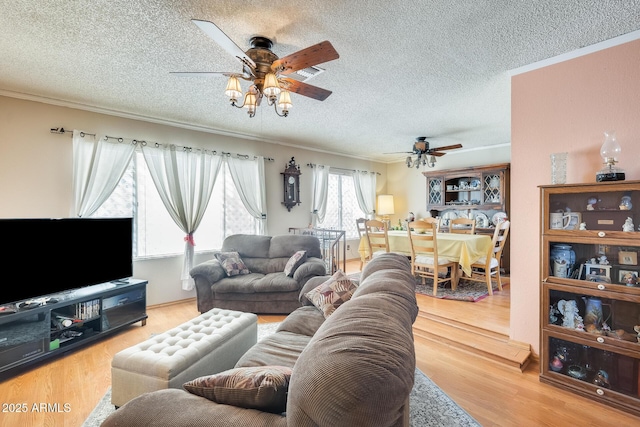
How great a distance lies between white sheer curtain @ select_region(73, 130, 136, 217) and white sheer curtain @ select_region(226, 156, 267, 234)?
4.82 ft

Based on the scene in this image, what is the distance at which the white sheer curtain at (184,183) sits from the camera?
3.88 metres

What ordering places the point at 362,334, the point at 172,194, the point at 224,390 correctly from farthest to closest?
1. the point at 172,194
2. the point at 224,390
3. the point at 362,334

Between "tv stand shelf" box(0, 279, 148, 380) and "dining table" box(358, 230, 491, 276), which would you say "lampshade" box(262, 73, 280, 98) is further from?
"dining table" box(358, 230, 491, 276)

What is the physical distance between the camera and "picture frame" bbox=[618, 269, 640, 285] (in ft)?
6.20

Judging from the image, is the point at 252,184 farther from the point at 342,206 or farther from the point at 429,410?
the point at 429,410

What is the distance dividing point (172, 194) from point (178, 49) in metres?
2.24

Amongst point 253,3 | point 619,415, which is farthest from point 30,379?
point 619,415

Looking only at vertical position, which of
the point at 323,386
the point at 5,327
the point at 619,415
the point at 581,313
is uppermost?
the point at 323,386

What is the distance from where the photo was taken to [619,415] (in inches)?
71.4

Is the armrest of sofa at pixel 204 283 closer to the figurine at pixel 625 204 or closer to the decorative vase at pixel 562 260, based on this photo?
the decorative vase at pixel 562 260

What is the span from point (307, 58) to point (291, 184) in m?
3.62

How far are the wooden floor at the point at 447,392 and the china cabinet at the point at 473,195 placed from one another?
3.13 m

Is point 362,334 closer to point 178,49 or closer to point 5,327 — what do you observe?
point 178,49

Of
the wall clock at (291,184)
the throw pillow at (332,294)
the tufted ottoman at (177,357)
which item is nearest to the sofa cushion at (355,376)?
the tufted ottoman at (177,357)
